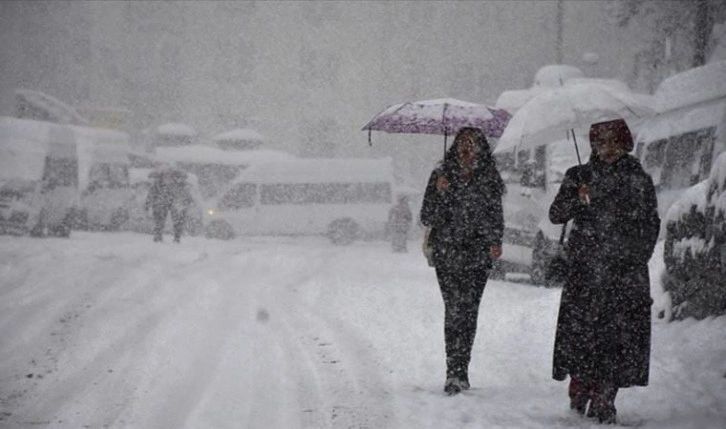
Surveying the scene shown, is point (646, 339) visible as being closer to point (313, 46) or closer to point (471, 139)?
point (471, 139)

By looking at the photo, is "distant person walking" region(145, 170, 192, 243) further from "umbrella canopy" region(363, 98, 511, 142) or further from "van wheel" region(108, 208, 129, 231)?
"umbrella canopy" region(363, 98, 511, 142)

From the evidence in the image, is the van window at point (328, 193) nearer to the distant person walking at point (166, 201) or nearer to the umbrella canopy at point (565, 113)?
the distant person walking at point (166, 201)

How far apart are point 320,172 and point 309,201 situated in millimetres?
946

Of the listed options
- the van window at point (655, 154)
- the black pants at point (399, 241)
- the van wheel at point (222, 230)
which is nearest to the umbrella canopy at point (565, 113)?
the van window at point (655, 154)

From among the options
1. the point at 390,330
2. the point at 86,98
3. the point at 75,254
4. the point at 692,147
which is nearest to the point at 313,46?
the point at 86,98

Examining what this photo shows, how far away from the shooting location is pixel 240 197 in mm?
21719

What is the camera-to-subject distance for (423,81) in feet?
122

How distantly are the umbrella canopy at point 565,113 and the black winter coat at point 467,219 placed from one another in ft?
4.78

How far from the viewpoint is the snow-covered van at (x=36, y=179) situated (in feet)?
56.2

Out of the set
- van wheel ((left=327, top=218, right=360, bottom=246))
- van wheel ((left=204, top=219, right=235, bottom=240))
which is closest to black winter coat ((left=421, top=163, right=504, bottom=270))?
van wheel ((left=327, top=218, right=360, bottom=246))

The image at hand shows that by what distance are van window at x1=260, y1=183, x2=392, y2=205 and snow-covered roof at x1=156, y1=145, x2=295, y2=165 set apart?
341 inches

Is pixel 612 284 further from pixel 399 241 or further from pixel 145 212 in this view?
pixel 145 212

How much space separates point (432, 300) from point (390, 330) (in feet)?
7.65

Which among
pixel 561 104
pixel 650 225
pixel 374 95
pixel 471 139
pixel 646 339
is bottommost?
pixel 646 339
